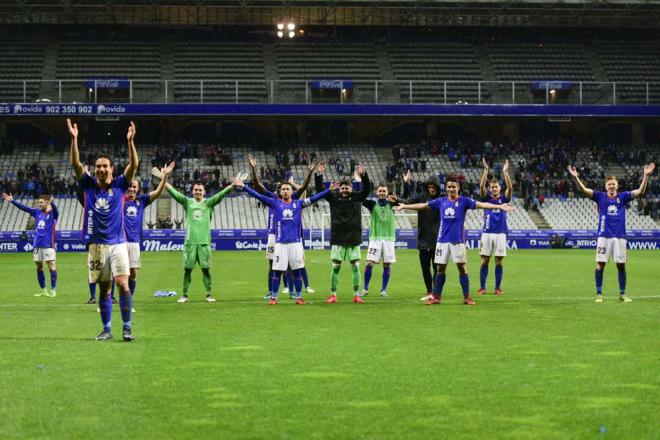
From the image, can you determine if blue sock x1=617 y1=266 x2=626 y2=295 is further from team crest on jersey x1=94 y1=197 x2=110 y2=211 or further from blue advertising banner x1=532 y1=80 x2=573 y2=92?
blue advertising banner x1=532 y1=80 x2=573 y2=92

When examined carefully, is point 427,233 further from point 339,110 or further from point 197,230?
point 339,110

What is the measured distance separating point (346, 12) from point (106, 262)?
56.3 m

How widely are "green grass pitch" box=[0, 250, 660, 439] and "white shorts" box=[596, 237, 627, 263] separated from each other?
3.16 feet

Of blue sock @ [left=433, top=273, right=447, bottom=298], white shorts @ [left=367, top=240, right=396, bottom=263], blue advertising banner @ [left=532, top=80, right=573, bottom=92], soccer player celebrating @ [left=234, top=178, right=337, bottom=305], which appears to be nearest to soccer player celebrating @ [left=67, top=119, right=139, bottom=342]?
soccer player celebrating @ [left=234, top=178, right=337, bottom=305]

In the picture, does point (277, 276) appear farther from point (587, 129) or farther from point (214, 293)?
point (587, 129)

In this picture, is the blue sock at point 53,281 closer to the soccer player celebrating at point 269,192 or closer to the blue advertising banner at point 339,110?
the soccer player celebrating at point 269,192

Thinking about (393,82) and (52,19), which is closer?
(393,82)

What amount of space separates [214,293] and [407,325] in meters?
8.21

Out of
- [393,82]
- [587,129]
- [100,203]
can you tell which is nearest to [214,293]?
[100,203]

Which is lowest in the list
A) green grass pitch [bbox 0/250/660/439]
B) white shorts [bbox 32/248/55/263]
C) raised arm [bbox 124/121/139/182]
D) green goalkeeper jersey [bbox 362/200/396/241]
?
green grass pitch [bbox 0/250/660/439]

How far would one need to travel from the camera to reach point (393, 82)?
2418 inches

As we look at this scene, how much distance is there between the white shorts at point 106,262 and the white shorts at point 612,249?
10.1m

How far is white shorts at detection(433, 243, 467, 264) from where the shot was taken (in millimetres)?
18047

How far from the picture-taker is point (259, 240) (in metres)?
50.6
